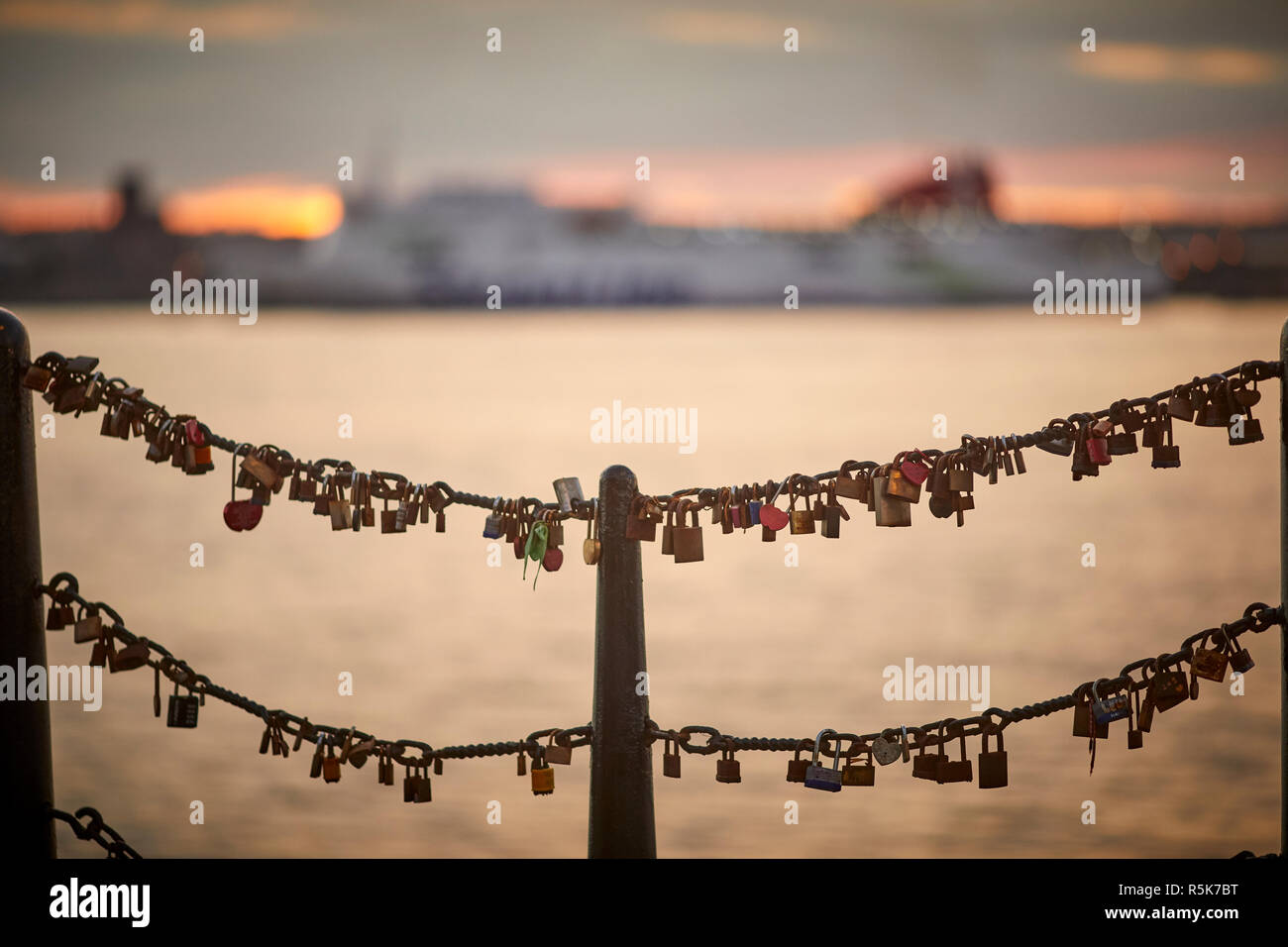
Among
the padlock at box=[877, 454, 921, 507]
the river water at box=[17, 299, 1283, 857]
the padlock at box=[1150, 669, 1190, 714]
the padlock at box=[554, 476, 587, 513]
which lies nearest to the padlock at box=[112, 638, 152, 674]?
the padlock at box=[554, 476, 587, 513]

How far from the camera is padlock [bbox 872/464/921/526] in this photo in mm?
3744

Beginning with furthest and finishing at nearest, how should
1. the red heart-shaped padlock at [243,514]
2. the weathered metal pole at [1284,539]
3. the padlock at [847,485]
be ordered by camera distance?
the red heart-shaped padlock at [243,514] < the padlock at [847,485] < the weathered metal pole at [1284,539]

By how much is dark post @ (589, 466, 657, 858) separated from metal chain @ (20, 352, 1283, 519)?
10 cm

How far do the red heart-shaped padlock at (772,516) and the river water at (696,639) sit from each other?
3832 millimetres

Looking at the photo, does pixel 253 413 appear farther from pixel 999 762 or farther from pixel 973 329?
pixel 973 329

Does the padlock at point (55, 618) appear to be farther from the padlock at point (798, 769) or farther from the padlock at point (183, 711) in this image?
the padlock at point (798, 769)

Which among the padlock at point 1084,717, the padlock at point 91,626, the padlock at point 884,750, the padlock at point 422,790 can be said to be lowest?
the padlock at point 422,790

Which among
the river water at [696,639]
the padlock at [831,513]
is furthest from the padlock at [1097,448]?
the river water at [696,639]

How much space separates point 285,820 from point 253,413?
32339 millimetres

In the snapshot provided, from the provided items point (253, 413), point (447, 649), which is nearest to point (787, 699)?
point (447, 649)

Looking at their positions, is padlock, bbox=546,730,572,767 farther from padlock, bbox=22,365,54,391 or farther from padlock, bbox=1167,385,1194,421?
padlock, bbox=1167,385,1194,421

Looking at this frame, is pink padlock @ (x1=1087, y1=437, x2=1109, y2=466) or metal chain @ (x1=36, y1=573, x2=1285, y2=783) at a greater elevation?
pink padlock @ (x1=1087, y1=437, x2=1109, y2=466)

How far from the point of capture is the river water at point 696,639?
299 inches
